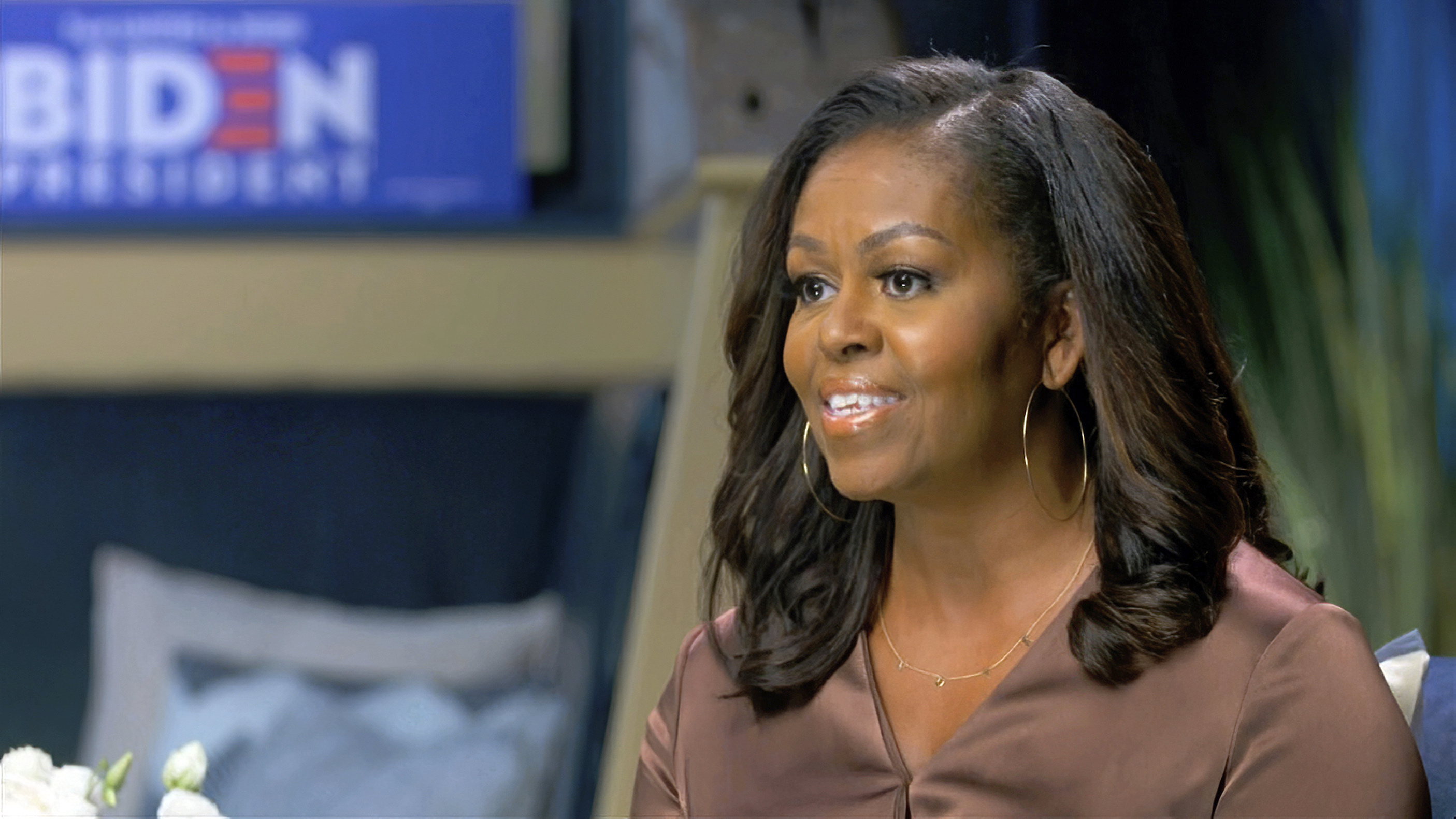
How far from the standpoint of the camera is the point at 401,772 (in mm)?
2035

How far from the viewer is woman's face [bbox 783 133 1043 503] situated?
1.11 metres

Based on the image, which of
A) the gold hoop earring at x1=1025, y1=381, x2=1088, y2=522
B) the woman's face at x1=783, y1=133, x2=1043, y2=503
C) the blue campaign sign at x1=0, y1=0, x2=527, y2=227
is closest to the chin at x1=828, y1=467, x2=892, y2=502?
the woman's face at x1=783, y1=133, x2=1043, y2=503

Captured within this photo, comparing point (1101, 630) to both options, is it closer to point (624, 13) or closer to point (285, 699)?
point (285, 699)

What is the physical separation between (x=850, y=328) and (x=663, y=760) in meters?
0.46

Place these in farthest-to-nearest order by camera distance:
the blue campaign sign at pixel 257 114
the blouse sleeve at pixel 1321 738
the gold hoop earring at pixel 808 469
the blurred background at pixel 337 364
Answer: the blue campaign sign at pixel 257 114 < the blurred background at pixel 337 364 < the gold hoop earring at pixel 808 469 < the blouse sleeve at pixel 1321 738

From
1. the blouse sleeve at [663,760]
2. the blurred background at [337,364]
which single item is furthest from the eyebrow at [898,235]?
the blurred background at [337,364]

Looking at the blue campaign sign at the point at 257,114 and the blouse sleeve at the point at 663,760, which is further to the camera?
the blue campaign sign at the point at 257,114

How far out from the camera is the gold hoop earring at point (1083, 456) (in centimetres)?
117

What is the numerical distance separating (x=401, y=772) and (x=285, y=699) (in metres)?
0.21

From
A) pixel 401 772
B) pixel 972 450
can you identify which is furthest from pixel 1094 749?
pixel 401 772

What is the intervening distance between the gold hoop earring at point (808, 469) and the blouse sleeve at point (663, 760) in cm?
17

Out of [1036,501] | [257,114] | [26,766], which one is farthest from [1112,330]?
[257,114]

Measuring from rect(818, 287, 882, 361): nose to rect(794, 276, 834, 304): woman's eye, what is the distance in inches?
1.7

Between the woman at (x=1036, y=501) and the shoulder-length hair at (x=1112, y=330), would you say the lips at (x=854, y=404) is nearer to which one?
the woman at (x=1036, y=501)
